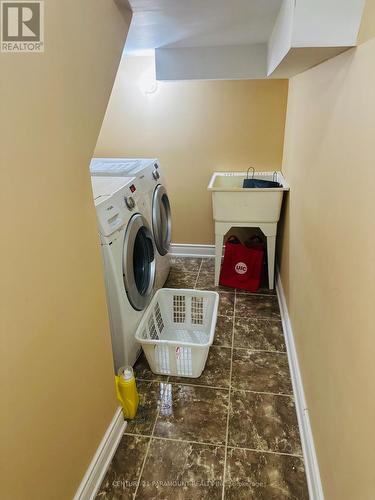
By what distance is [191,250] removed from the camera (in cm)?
326

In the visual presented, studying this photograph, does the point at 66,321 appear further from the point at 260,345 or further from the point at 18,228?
the point at 260,345

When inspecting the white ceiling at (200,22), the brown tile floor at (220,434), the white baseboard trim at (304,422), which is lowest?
the brown tile floor at (220,434)

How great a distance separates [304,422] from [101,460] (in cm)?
86

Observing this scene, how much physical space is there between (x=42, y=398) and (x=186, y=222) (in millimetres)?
2373

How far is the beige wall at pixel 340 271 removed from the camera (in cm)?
83

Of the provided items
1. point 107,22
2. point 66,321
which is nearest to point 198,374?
point 66,321

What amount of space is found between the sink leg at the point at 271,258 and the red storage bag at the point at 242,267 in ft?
0.21

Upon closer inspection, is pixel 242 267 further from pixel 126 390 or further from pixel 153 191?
pixel 126 390

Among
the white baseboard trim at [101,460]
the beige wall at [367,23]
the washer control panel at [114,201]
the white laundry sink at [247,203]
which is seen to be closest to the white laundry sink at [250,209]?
the white laundry sink at [247,203]

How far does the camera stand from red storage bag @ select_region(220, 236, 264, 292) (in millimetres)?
2611

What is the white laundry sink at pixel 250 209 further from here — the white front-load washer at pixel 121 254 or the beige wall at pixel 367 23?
the beige wall at pixel 367 23

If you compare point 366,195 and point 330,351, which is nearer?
point 366,195

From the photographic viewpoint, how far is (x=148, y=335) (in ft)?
6.18

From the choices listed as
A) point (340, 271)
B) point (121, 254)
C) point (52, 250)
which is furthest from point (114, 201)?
point (340, 271)
